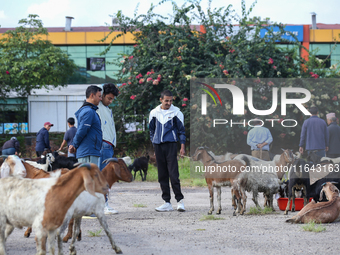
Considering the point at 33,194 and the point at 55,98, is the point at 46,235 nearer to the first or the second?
the point at 33,194

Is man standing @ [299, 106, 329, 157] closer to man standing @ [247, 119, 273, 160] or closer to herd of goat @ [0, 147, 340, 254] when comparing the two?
herd of goat @ [0, 147, 340, 254]

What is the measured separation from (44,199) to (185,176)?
452 inches

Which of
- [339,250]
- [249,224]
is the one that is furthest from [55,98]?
[339,250]

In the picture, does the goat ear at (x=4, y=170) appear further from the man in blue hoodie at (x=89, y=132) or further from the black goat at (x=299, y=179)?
the black goat at (x=299, y=179)

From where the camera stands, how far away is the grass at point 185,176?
13583 millimetres

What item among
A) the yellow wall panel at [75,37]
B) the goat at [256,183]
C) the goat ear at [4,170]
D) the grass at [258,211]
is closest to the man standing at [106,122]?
the goat ear at [4,170]

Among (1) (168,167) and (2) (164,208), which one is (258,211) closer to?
(2) (164,208)

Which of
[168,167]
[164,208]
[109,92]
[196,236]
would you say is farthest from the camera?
[168,167]

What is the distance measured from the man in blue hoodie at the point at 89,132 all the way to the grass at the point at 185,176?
7.29m

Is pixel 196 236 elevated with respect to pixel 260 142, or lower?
lower

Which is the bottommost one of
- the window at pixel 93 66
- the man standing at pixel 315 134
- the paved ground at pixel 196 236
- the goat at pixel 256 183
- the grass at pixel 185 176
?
the grass at pixel 185 176

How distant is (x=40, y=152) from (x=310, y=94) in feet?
34.3

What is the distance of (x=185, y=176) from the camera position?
15.3 meters

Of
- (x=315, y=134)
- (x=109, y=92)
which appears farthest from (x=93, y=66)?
(x=109, y=92)
